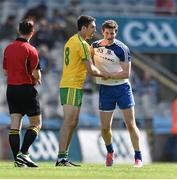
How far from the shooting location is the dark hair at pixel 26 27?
14.0m

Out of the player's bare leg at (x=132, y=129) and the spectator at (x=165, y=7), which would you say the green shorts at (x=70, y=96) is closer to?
the player's bare leg at (x=132, y=129)

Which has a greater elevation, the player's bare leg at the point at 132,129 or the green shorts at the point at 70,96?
the green shorts at the point at 70,96

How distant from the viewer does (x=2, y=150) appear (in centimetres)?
2252

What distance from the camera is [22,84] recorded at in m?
14.2

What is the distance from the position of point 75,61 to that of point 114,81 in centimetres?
72

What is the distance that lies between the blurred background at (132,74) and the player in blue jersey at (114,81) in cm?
736

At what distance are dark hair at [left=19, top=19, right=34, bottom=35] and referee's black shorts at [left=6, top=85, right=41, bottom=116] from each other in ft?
2.60

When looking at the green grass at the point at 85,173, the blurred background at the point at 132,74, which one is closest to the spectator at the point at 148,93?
the blurred background at the point at 132,74

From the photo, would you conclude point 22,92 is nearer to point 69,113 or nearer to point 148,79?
point 69,113

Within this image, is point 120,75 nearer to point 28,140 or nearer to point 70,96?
point 70,96

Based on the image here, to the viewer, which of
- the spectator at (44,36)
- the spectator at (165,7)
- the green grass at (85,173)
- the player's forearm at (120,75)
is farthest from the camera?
the spectator at (165,7)

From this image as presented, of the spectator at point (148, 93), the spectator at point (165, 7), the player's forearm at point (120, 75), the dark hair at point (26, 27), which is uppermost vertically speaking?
the spectator at point (165, 7)

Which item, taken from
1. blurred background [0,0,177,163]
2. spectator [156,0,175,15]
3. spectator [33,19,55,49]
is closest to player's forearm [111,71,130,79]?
blurred background [0,0,177,163]

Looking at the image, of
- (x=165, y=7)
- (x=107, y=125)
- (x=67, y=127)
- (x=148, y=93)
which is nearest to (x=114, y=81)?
(x=107, y=125)
